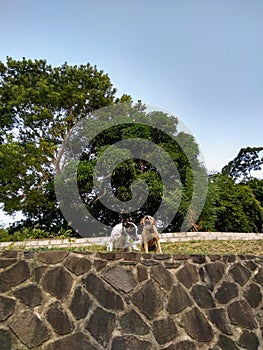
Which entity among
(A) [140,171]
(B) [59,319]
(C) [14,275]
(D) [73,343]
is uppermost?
(A) [140,171]

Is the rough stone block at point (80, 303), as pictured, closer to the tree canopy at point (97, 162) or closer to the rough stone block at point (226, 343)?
the rough stone block at point (226, 343)

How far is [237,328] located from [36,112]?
1271 centimetres

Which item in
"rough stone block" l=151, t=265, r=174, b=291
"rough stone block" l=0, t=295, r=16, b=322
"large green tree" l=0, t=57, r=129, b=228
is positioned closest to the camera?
"rough stone block" l=0, t=295, r=16, b=322

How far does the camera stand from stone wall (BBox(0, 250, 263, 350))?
11.9 ft

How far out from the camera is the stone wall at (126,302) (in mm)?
3619

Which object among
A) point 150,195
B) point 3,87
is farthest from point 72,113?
point 150,195

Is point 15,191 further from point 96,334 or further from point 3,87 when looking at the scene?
point 96,334

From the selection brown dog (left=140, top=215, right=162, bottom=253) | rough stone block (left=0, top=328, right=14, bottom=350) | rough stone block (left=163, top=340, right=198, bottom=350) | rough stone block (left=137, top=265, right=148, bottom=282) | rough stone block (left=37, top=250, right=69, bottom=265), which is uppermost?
brown dog (left=140, top=215, right=162, bottom=253)

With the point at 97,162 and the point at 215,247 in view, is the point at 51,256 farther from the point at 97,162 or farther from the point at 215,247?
the point at 97,162

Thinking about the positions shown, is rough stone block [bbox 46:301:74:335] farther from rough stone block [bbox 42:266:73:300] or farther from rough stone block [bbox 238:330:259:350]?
rough stone block [bbox 238:330:259:350]

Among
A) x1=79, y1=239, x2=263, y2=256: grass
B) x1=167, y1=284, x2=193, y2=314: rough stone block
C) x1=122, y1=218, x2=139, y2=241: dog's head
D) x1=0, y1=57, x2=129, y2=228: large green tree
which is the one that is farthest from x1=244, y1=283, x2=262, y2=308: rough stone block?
x1=0, y1=57, x2=129, y2=228: large green tree

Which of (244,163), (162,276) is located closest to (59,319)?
(162,276)

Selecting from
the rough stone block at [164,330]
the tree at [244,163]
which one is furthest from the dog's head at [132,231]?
the tree at [244,163]

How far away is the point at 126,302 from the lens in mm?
4062
